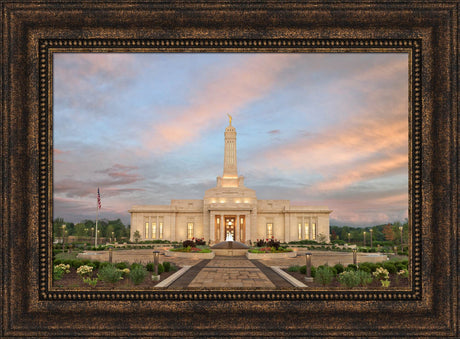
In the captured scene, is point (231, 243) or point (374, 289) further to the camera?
point (231, 243)

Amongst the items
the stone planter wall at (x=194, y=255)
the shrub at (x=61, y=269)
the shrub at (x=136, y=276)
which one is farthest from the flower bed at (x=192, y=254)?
the shrub at (x=61, y=269)

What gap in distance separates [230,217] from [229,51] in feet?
196

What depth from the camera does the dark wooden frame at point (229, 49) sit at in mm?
7234

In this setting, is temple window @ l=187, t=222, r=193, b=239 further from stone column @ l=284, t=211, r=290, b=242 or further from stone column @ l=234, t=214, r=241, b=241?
stone column @ l=284, t=211, r=290, b=242

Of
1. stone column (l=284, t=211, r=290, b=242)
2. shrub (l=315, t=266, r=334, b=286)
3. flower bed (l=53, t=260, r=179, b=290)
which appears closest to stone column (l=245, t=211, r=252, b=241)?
stone column (l=284, t=211, r=290, b=242)

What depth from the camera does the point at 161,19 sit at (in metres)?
7.74

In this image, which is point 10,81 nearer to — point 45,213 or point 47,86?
point 47,86

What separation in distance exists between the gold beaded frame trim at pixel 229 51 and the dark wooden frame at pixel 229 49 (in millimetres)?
24

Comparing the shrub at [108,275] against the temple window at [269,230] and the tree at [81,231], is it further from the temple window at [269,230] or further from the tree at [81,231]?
the temple window at [269,230]

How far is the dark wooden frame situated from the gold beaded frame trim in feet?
0.08

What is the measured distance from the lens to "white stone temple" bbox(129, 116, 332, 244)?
212 ft

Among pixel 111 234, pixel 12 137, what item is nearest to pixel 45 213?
pixel 12 137

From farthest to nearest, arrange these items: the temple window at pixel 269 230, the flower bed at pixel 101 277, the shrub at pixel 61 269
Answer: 1. the temple window at pixel 269 230
2. the shrub at pixel 61 269
3. the flower bed at pixel 101 277

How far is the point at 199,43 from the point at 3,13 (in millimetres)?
4681
